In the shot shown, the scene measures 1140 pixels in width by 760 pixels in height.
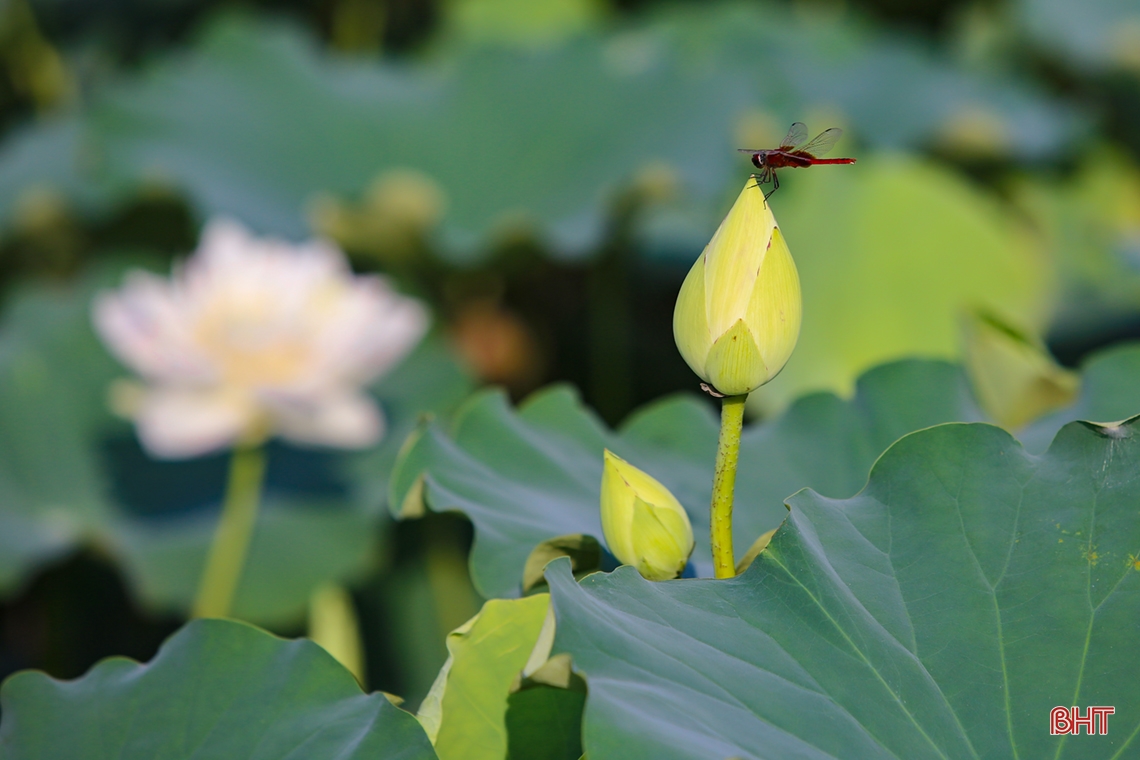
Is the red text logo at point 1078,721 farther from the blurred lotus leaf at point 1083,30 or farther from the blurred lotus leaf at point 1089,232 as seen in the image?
the blurred lotus leaf at point 1083,30

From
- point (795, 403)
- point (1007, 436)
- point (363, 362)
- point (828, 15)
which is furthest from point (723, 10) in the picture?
point (1007, 436)

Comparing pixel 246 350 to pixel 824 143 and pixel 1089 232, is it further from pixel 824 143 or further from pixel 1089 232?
pixel 1089 232

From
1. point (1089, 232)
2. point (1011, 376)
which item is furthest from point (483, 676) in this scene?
point (1089, 232)

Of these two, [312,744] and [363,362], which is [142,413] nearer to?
[363,362]

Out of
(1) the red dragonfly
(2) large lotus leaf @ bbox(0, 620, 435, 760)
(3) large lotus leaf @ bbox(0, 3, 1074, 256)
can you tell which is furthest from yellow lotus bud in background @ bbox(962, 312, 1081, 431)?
(3) large lotus leaf @ bbox(0, 3, 1074, 256)

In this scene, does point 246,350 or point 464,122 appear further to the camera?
point 464,122

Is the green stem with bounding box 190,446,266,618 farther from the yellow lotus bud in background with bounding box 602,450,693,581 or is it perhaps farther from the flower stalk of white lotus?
the yellow lotus bud in background with bounding box 602,450,693,581
